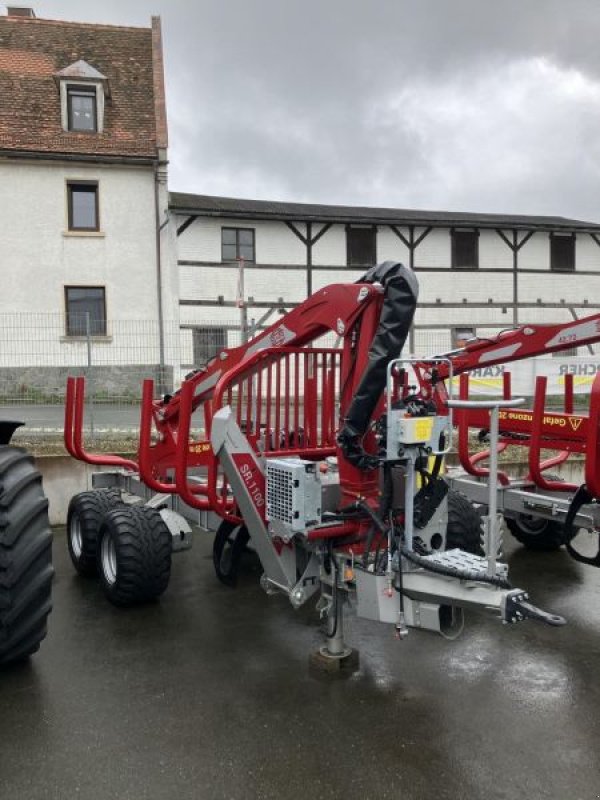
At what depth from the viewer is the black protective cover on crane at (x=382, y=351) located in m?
3.90

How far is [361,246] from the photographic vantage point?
22.0 metres

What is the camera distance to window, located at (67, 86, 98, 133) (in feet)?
66.0

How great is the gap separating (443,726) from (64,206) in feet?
62.6

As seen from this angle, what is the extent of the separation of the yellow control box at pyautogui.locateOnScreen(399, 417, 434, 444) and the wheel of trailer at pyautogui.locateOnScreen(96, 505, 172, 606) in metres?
2.36

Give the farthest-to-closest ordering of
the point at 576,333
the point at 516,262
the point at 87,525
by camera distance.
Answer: the point at 516,262 < the point at 87,525 < the point at 576,333

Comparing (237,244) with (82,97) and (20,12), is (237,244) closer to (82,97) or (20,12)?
(82,97)

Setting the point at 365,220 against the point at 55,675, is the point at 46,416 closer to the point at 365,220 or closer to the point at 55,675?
the point at 55,675

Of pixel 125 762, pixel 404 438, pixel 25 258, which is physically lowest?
pixel 125 762

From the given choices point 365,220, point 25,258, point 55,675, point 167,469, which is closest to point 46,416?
point 167,469

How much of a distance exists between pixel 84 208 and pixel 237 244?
177 inches

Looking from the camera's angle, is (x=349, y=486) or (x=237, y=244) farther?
(x=237, y=244)

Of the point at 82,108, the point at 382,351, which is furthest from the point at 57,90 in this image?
the point at 382,351

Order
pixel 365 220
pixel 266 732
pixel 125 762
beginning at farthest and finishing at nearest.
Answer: pixel 365 220, pixel 266 732, pixel 125 762

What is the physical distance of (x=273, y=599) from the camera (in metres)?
5.44
